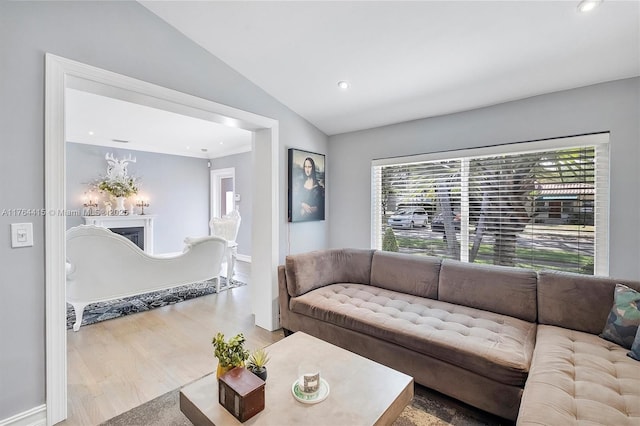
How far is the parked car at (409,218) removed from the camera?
327cm

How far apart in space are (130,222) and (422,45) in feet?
20.6

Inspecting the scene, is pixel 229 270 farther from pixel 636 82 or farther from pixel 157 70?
pixel 636 82

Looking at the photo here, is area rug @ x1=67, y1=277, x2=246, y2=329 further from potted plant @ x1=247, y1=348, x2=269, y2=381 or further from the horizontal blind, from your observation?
the horizontal blind

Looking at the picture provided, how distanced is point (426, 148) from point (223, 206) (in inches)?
223

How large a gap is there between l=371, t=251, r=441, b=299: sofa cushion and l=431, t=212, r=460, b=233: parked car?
0.43 meters

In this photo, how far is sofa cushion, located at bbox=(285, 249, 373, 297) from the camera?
284cm

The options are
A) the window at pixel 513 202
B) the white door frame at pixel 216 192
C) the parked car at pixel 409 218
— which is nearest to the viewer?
the window at pixel 513 202

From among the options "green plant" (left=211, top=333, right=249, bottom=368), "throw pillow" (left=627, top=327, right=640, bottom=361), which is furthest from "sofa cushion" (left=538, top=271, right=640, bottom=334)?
"green plant" (left=211, top=333, right=249, bottom=368)

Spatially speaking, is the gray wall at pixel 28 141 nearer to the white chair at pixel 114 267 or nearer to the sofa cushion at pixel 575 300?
the white chair at pixel 114 267

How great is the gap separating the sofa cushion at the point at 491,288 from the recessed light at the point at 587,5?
1.79 m

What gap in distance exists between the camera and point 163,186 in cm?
671

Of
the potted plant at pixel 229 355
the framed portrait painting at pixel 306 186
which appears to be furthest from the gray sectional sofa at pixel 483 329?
the potted plant at pixel 229 355

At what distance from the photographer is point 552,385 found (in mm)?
1384

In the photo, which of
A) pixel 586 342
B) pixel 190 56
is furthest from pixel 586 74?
pixel 190 56
